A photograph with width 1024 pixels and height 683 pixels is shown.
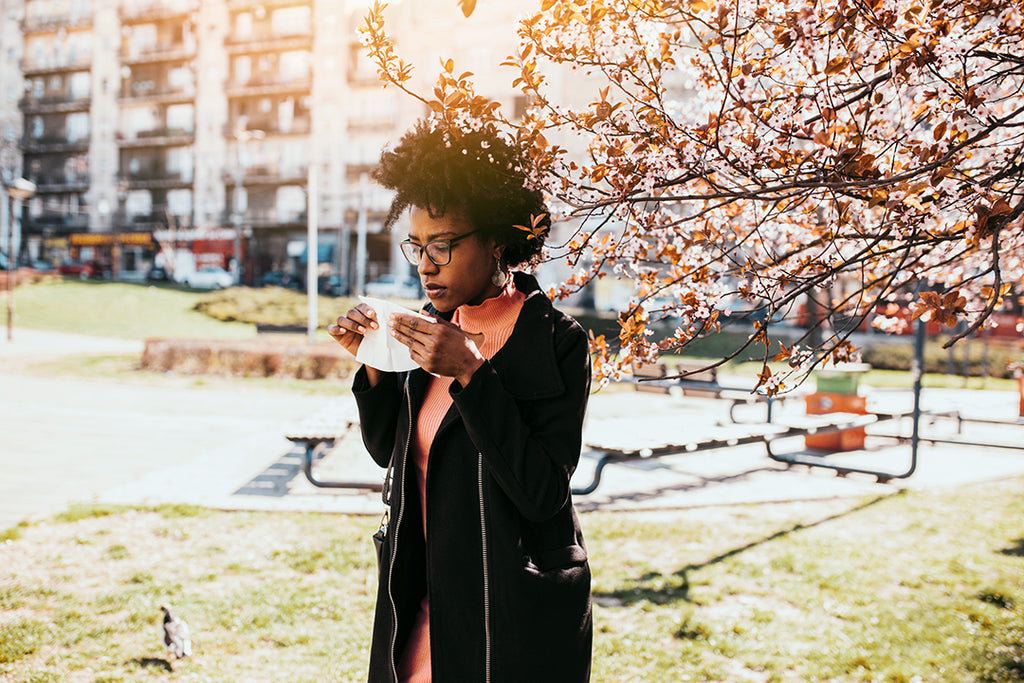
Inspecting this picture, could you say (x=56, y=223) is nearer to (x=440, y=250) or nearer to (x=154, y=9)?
(x=154, y=9)

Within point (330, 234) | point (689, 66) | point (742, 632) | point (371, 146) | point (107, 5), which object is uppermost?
point (107, 5)

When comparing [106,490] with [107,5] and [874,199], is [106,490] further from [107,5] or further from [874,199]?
[107,5]

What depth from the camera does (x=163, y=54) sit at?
48656mm

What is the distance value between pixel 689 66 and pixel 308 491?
520 cm

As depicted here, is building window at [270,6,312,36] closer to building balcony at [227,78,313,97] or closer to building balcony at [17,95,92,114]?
building balcony at [227,78,313,97]

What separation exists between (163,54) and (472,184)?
179ft

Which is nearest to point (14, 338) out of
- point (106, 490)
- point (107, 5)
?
point (106, 490)

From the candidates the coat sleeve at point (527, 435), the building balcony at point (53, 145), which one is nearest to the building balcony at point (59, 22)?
the building balcony at point (53, 145)

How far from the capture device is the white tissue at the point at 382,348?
1.96 meters

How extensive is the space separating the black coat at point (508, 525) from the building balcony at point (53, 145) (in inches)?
2346

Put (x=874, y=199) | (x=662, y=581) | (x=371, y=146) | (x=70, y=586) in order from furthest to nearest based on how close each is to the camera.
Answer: (x=371, y=146) → (x=662, y=581) → (x=70, y=586) → (x=874, y=199)

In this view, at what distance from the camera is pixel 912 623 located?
171 inches

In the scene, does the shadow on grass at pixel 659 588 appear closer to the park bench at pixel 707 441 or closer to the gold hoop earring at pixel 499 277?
the park bench at pixel 707 441

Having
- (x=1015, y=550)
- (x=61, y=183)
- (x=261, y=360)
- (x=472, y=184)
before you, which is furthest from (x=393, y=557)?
(x=61, y=183)
